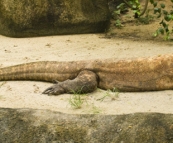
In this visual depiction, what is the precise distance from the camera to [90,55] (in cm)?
674

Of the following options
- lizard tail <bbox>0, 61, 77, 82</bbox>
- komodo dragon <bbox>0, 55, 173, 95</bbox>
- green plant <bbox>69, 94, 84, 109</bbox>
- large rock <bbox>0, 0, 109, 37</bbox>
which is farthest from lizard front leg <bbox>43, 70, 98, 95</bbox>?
large rock <bbox>0, 0, 109, 37</bbox>

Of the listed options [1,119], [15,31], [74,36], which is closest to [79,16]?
[74,36]

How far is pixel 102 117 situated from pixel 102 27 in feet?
18.6

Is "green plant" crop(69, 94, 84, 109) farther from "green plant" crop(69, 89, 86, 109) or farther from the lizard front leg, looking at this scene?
the lizard front leg

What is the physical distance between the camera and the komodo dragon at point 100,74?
5105 mm

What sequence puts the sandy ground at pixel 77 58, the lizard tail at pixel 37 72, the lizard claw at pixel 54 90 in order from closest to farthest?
the sandy ground at pixel 77 58
the lizard claw at pixel 54 90
the lizard tail at pixel 37 72

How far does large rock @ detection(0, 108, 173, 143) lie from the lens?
298cm

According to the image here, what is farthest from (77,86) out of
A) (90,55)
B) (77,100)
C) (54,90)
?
(90,55)

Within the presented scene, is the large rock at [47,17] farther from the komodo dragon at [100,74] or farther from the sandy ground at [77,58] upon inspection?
the komodo dragon at [100,74]

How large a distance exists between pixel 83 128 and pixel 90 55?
3.65 meters

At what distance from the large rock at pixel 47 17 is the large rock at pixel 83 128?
5.19 m

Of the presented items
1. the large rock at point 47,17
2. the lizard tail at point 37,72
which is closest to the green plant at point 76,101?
the lizard tail at point 37,72

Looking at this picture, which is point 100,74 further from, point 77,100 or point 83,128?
point 83,128

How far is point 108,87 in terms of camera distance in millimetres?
5348
